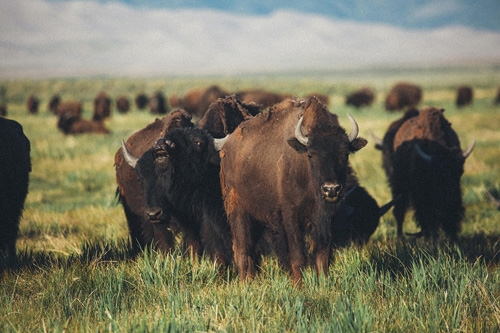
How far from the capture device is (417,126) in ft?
28.2

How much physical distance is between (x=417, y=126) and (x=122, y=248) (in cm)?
514

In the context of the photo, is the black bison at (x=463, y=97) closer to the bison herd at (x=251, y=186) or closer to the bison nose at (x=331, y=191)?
the bison herd at (x=251, y=186)

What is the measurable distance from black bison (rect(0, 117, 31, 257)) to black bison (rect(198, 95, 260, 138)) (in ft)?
7.97

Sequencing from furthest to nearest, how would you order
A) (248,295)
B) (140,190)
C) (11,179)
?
1. (11,179)
2. (140,190)
3. (248,295)

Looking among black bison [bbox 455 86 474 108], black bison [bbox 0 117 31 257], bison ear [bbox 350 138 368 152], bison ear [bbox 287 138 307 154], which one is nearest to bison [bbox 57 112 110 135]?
black bison [bbox 0 117 31 257]

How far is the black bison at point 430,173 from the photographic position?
7.55 m

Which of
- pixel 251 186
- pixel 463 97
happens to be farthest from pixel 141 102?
pixel 251 186

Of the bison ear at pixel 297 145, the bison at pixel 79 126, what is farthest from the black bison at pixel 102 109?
the bison ear at pixel 297 145

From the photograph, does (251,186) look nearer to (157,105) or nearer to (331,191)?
(331,191)

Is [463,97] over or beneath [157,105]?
over

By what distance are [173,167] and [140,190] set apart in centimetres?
107

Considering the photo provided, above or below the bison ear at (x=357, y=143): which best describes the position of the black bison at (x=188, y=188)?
below

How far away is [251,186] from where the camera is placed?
5.46 m

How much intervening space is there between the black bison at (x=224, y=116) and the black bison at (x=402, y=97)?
48336 mm
